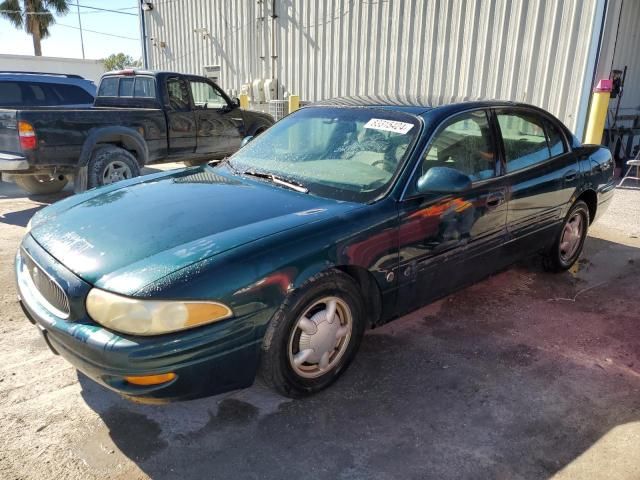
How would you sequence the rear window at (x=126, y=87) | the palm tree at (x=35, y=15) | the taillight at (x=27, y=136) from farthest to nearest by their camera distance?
the palm tree at (x=35, y=15) → the rear window at (x=126, y=87) → the taillight at (x=27, y=136)

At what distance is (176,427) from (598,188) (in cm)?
417

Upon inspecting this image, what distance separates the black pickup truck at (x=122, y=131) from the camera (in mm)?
5977

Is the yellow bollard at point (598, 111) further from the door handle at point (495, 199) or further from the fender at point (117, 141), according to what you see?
the fender at point (117, 141)

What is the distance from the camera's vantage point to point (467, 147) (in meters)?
3.49

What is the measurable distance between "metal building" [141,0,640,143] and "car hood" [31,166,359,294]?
3753 mm

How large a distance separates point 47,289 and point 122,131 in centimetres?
481

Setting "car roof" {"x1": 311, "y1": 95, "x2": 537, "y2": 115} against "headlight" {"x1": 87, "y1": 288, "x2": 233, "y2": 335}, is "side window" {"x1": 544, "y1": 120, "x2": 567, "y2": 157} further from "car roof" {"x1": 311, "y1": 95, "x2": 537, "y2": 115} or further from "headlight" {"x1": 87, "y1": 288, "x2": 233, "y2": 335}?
"headlight" {"x1": 87, "y1": 288, "x2": 233, "y2": 335}

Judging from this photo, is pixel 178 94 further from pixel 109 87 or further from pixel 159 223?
pixel 159 223

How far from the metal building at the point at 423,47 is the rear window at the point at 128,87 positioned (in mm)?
4157

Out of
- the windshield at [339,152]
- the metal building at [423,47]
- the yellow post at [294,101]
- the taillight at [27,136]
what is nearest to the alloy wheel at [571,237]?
the windshield at [339,152]

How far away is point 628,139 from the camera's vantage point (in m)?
9.71

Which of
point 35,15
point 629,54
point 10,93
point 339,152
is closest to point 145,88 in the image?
point 10,93

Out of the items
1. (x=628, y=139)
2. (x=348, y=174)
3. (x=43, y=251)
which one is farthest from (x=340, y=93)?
(x=43, y=251)

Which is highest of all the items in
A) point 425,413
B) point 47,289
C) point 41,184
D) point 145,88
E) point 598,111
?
point 145,88
